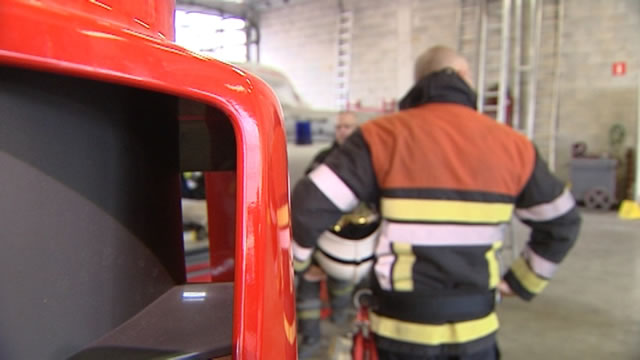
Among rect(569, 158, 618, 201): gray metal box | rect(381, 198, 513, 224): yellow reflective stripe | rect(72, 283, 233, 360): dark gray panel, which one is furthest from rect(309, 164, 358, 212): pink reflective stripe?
rect(569, 158, 618, 201): gray metal box

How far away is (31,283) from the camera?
14.9 inches

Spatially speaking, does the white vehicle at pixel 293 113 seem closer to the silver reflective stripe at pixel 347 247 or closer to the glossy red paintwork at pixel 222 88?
the silver reflective stripe at pixel 347 247

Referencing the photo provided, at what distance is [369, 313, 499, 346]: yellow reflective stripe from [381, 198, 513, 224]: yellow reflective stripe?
0.96ft

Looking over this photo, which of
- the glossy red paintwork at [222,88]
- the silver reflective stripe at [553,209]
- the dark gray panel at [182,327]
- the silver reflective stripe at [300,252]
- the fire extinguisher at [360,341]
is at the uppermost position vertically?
the glossy red paintwork at [222,88]

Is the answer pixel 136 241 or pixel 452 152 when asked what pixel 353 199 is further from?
pixel 136 241

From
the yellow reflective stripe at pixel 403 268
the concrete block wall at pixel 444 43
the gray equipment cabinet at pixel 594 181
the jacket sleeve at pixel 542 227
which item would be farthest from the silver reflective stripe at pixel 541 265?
the concrete block wall at pixel 444 43

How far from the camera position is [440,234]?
4.49ft

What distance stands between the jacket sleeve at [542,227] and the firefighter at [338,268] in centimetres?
49

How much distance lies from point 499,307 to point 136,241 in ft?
11.0

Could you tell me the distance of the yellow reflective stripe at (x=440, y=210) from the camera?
1.36 metres

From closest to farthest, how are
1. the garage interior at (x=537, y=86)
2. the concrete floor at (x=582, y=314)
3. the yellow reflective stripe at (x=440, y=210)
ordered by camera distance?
the yellow reflective stripe at (x=440, y=210) → the concrete floor at (x=582, y=314) → the garage interior at (x=537, y=86)

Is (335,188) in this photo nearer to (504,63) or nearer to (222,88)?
(222,88)

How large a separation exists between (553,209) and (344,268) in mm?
751

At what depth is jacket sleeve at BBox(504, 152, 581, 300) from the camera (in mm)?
1469
